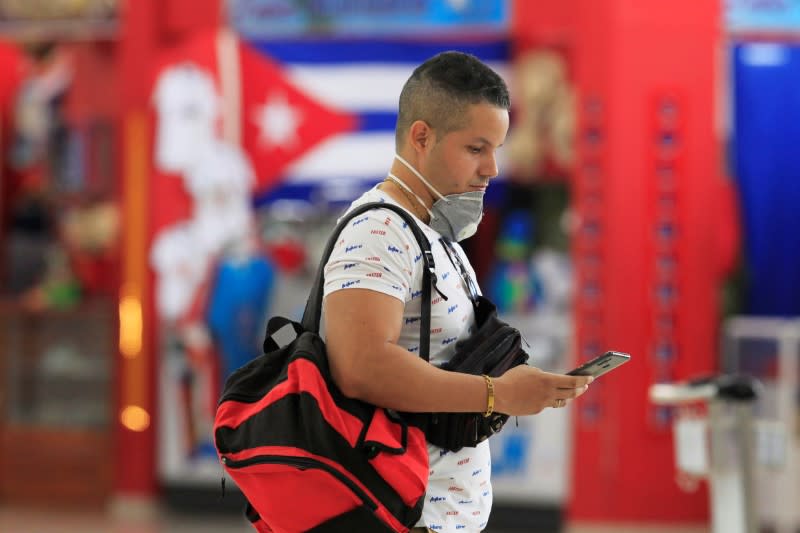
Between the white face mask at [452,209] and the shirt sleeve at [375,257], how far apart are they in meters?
0.09

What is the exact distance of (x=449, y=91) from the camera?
1721 mm

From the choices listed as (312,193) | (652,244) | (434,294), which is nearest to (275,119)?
(312,193)

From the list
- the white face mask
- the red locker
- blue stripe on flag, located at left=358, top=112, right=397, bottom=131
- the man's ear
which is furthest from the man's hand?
blue stripe on flag, located at left=358, top=112, right=397, bottom=131

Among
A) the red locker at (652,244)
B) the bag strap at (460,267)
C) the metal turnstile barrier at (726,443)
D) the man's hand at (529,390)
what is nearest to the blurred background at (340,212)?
the red locker at (652,244)

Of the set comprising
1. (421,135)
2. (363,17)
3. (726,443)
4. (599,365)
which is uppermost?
(363,17)

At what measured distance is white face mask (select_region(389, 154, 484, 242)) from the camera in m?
1.77

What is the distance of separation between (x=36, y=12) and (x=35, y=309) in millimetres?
1677

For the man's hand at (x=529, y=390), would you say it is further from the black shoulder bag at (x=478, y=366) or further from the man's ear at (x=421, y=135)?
the man's ear at (x=421, y=135)

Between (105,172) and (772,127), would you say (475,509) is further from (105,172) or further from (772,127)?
(105,172)

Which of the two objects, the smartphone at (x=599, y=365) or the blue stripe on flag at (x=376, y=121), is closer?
the smartphone at (x=599, y=365)

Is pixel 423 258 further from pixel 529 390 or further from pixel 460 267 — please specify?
pixel 529 390

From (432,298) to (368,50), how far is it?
4.69 meters

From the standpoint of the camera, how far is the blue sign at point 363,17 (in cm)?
621

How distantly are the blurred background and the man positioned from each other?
367 cm
